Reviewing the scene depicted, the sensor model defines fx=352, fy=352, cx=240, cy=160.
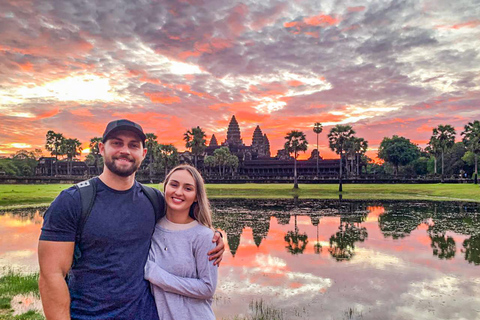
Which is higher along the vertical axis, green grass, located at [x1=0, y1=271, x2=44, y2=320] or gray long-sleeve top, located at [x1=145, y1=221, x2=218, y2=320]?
gray long-sleeve top, located at [x1=145, y1=221, x2=218, y2=320]

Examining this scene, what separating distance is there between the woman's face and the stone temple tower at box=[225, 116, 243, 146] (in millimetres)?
115383

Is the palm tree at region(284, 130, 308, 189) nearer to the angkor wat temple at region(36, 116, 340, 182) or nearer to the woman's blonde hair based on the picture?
the angkor wat temple at region(36, 116, 340, 182)

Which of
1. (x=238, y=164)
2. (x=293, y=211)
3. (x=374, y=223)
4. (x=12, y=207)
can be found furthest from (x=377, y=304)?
(x=238, y=164)

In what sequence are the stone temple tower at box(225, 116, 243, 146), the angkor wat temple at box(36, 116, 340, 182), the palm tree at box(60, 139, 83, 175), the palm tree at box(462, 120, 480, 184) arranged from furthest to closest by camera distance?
the stone temple tower at box(225, 116, 243, 146), the angkor wat temple at box(36, 116, 340, 182), the palm tree at box(60, 139, 83, 175), the palm tree at box(462, 120, 480, 184)

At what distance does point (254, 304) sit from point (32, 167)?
112 meters

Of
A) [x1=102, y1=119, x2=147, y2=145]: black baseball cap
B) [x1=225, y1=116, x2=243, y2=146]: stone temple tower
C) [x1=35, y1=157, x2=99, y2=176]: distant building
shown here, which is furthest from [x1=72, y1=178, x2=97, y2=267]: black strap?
[x1=225, y1=116, x2=243, y2=146]: stone temple tower

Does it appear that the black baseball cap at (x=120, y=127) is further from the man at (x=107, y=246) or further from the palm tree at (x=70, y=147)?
the palm tree at (x=70, y=147)

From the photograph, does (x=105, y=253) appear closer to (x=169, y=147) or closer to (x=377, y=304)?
(x=377, y=304)

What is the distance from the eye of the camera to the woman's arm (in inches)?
120

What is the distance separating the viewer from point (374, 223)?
19.8 m

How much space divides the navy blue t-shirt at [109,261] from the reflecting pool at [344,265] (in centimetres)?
480

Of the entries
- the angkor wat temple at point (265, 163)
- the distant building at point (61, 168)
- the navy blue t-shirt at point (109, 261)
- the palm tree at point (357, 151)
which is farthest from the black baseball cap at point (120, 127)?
the distant building at point (61, 168)

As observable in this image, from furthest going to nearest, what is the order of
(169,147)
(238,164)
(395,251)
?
(238,164) < (169,147) < (395,251)

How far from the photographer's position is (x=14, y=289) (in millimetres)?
8406
